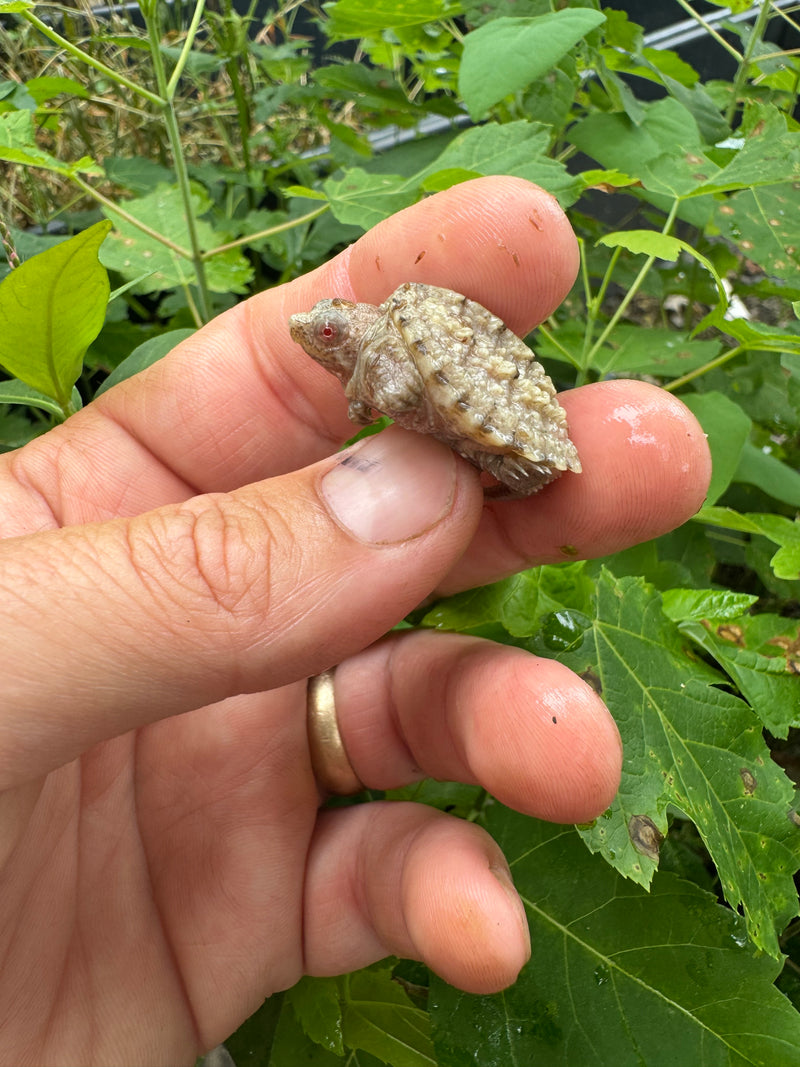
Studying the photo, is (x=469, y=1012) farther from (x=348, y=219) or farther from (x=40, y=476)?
(x=348, y=219)

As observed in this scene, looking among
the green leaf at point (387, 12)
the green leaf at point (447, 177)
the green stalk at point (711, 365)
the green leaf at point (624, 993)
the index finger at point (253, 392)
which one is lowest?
the green leaf at point (624, 993)

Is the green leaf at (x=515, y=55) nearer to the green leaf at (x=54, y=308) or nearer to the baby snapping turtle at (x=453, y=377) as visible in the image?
the baby snapping turtle at (x=453, y=377)

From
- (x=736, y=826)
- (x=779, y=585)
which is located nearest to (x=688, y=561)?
(x=779, y=585)

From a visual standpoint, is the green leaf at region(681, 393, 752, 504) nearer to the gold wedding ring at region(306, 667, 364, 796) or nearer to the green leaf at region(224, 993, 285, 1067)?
the gold wedding ring at region(306, 667, 364, 796)

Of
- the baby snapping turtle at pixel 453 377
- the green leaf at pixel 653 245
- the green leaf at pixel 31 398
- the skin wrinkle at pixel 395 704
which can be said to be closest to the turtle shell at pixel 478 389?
the baby snapping turtle at pixel 453 377

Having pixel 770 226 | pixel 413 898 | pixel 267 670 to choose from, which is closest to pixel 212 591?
pixel 267 670

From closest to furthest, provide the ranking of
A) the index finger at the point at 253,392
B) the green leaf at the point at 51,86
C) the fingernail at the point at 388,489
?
1. the fingernail at the point at 388,489
2. the index finger at the point at 253,392
3. the green leaf at the point at 51,86

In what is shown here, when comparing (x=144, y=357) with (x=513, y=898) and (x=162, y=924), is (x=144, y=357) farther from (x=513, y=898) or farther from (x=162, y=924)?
(x=513, y=898)

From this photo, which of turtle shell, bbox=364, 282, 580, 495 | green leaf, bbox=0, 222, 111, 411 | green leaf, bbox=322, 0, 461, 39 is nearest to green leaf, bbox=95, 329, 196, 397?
green leaf, bbox=0, 222, 111, 411
